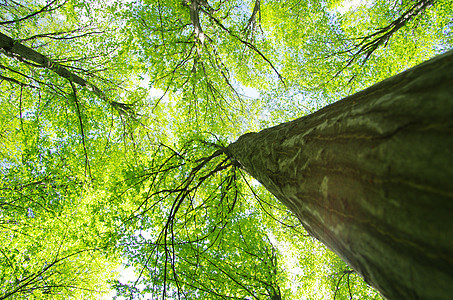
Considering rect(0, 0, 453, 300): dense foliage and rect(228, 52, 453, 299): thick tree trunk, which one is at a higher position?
rect(0, 0, 453, 300): dense foliage

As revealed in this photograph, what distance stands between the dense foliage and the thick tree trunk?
3362mm

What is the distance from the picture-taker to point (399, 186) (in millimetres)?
510

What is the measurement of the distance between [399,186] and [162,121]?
6.81m

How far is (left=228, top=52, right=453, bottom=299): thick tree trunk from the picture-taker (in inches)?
17.1

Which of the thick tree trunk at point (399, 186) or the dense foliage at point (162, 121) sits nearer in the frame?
the thick tree trunk at point (399, 186)

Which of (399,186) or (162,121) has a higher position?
(162,121)

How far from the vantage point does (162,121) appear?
6645 millimetres

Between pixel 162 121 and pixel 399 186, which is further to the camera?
pixel 162 121

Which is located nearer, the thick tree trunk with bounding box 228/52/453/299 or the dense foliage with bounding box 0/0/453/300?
the thick tree trunk with bounding box 228/52/453/299

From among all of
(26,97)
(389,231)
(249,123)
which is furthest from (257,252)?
(26,97)

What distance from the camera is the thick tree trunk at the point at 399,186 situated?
43cm

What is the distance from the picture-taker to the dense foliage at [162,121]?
4645 mm

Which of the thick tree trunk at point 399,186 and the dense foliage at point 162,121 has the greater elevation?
the dense foliage at point 162,121

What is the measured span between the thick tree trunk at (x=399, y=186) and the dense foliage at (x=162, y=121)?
336cm
